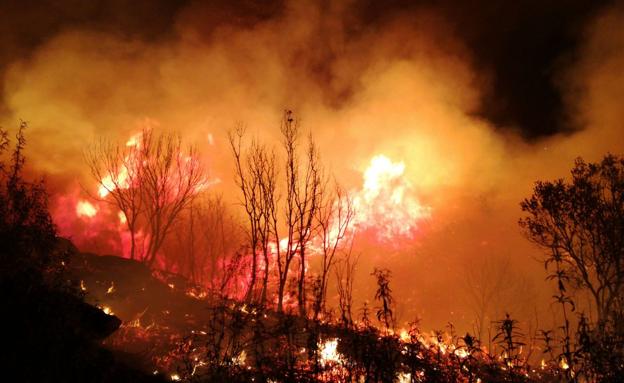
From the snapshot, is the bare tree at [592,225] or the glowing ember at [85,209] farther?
the glowing ember at [85,209]

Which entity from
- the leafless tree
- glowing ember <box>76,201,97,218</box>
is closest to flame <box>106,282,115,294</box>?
the leafless tree

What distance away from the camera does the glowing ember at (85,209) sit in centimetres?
3072

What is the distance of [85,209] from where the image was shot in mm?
30891

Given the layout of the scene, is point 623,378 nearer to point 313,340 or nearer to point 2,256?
point 313,340

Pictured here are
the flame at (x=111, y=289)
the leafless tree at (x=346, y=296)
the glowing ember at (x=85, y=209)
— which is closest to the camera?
the leafless tree at (x=346, y=296)

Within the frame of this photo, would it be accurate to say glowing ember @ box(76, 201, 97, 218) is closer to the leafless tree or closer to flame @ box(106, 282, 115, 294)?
flame @ box(106, 282, 115, 294)

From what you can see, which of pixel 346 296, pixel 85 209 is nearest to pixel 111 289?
pixel 346 296

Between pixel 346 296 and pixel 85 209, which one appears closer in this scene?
pixel 346 296

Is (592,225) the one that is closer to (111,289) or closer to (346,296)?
(346,296)

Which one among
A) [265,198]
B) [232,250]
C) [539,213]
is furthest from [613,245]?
[232,250]

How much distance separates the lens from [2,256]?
28.1ft

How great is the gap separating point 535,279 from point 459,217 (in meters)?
12.7

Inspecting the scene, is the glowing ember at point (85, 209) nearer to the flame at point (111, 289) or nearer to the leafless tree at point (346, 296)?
the flame at point (111, 289)

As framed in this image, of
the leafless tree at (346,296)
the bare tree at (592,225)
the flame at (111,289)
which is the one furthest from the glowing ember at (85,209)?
the bare tree at (592,225)
